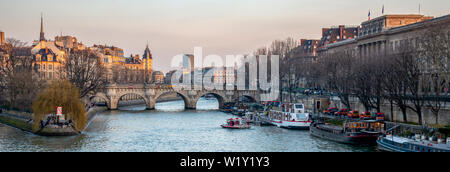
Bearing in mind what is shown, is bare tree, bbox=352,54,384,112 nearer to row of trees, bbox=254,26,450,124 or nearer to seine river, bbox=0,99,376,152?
row of trees, bbox=254,26,450,124

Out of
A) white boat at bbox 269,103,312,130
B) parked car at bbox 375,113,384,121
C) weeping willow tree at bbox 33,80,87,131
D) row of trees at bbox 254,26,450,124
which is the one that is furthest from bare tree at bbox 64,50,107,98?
parked car at bbox 375,113,384,121

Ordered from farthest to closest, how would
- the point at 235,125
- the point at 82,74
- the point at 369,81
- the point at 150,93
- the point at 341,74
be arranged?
the point at 150,93
the point at 82,74
the point at 341,74
the point at 235,125
the point at 369,81

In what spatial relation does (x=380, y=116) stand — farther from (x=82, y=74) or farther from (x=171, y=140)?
(x=82, y=74)

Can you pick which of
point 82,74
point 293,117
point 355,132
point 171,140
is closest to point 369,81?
point 293,117

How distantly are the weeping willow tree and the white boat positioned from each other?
18243 mm

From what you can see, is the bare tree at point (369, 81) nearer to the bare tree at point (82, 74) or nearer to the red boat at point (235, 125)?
the red boat at point (235, 125)

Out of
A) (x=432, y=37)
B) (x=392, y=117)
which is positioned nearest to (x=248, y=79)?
(x=392, y=117)

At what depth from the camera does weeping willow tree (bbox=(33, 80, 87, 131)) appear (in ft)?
124

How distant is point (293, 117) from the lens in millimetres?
44406

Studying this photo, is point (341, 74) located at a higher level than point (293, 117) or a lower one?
higher

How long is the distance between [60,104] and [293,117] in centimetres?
2022

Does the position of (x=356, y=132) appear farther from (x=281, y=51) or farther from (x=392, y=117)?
(x=281, y=51)

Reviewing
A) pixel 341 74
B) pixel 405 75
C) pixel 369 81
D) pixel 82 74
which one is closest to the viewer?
pixel 405 75
